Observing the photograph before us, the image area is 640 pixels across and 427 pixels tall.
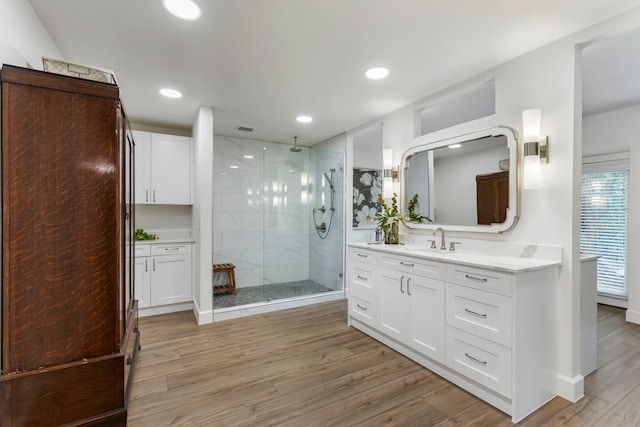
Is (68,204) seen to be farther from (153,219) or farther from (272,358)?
(153,219)

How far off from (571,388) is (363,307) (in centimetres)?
164

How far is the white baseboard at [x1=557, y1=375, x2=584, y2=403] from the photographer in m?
1.93

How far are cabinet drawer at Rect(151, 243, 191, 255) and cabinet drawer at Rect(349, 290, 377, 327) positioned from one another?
2.15 meters

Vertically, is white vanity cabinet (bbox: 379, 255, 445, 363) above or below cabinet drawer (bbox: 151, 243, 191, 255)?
below

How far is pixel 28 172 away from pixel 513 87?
3.02 metres

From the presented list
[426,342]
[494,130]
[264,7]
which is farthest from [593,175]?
[264,7]

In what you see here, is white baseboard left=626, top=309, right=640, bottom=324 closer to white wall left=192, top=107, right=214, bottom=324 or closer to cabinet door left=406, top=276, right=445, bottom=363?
cabinet door left=406, top=276, right=445, bottom=363

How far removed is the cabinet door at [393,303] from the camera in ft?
8.37

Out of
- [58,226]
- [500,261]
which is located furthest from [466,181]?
[58,226]

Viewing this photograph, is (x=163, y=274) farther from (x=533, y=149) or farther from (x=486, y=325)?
(x=533, y=149)

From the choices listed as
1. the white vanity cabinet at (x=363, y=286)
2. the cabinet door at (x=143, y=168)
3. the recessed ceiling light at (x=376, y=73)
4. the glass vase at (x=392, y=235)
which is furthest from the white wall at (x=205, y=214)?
the glass vase at (x=392, y=235)

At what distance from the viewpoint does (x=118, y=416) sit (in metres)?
1.44

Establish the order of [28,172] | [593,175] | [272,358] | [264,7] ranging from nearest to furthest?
[28,172]
[264,7]
[272,358]
[593,175]

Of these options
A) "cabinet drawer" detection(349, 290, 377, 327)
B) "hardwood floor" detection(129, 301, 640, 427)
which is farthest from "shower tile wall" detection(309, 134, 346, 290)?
"hardwood floor" detection(129, 301, 640, 427)
